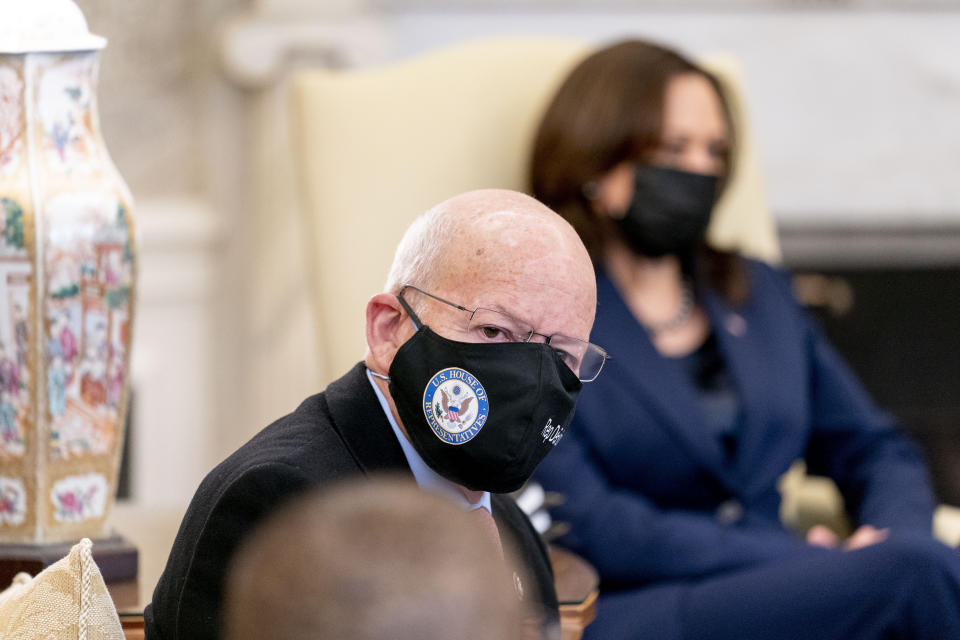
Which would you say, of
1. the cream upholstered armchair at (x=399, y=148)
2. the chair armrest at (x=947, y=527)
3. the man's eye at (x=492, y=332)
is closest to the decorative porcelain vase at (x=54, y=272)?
the man's eye at (x=492, y=332)

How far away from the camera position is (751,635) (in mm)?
1971

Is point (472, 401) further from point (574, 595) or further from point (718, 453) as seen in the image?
point (718, 453)

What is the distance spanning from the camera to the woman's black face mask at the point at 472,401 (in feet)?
4.12

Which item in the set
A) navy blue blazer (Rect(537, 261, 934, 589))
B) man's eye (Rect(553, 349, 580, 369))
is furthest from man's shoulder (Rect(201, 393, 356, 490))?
navy blue blazer (Rect(537, 261, 934, 589))

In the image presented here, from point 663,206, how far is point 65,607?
1.37 meters

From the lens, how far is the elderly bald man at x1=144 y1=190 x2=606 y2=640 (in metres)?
1.23

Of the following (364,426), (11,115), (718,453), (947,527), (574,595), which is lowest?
(947,527)

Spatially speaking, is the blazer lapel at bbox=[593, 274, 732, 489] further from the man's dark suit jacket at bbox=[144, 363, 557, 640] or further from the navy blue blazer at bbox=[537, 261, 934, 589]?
the man's dark suit jacket at bbox=[144, 363, 557, 640]

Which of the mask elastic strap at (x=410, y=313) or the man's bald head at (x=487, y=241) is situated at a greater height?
the man's bald head at (x=487, y=241)

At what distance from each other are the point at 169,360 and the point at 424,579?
261 cm

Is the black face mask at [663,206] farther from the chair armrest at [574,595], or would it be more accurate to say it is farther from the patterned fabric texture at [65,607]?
the patterned fabric texture at [65,607]

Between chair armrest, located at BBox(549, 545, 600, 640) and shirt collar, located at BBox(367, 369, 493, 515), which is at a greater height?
shirt collar, located at BBox(367, 369, 493, 515)

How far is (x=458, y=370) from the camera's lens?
1.26 meters

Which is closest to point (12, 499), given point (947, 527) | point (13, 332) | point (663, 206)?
point (13, 332)
